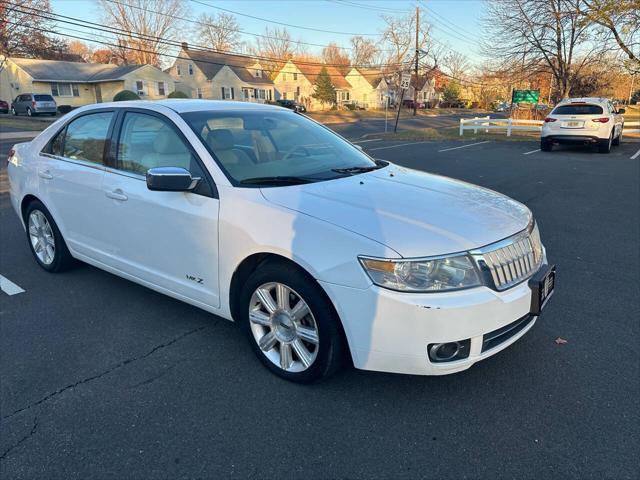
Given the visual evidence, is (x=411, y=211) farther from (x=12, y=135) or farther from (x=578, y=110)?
(x=12, y=135)

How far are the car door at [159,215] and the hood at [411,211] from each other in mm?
565

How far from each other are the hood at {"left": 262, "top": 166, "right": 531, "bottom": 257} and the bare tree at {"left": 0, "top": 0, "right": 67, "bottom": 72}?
44.6 meters

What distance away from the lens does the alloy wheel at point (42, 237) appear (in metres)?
4.76

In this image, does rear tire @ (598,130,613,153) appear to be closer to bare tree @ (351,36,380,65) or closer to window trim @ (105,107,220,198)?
window trim @ (105,107,220,198)

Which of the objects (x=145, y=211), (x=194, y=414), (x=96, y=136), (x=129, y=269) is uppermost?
(x=96, y=136)

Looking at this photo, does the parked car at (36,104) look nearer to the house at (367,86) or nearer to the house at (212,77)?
the house at (212,77)

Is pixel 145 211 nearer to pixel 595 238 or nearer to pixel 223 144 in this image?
pixel 223 144

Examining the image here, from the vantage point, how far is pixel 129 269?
3.84 metres

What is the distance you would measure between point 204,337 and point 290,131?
5.83ft

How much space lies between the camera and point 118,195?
12.2 feet

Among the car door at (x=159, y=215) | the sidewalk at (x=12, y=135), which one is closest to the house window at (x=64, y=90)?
the sidewalk at (x=12, y=135)

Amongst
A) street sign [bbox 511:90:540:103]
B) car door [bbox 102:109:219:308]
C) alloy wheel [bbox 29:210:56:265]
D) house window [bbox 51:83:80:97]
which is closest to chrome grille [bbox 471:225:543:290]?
car door [bbox 102:109:219:308]

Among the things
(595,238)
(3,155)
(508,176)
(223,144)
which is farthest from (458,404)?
(3,155)

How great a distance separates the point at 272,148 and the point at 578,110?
1501 centimetres
